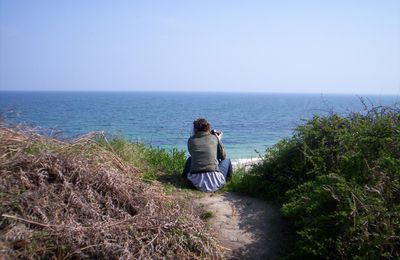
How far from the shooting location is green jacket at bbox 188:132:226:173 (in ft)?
25.5

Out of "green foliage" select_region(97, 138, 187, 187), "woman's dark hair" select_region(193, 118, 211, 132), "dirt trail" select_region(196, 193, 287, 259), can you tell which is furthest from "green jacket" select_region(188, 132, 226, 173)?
"dirt trail" select_region(196, 193, 287, 259)

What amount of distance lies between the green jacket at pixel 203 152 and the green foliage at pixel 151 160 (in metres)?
0.51

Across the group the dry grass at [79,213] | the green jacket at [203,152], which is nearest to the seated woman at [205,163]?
the green jacket at [203,152]

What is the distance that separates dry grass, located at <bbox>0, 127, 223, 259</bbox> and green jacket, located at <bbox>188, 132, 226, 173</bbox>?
165cm

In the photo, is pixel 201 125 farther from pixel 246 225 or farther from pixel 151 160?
pixel 246 225

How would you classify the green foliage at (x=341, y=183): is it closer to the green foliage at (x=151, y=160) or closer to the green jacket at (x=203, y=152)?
the green jacket at (x=203, y=152)

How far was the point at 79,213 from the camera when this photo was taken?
4969 millimetres

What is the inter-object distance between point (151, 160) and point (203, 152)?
174 centimetres

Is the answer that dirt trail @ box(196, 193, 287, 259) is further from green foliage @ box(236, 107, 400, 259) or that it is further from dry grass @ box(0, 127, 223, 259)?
dry grass @ box(0, 127, 223, 259)

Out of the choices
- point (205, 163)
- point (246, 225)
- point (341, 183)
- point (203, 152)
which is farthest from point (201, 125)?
point (341, 183)

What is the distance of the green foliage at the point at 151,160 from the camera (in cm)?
805

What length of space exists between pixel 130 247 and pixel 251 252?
177cm

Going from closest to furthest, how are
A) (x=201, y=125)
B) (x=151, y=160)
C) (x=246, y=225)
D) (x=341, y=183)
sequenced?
(x=341, y=183) < (x=246, y=225) < (x=201, y=125) < (x=151, y=160)

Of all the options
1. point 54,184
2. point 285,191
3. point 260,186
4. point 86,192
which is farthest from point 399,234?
point 54,184
